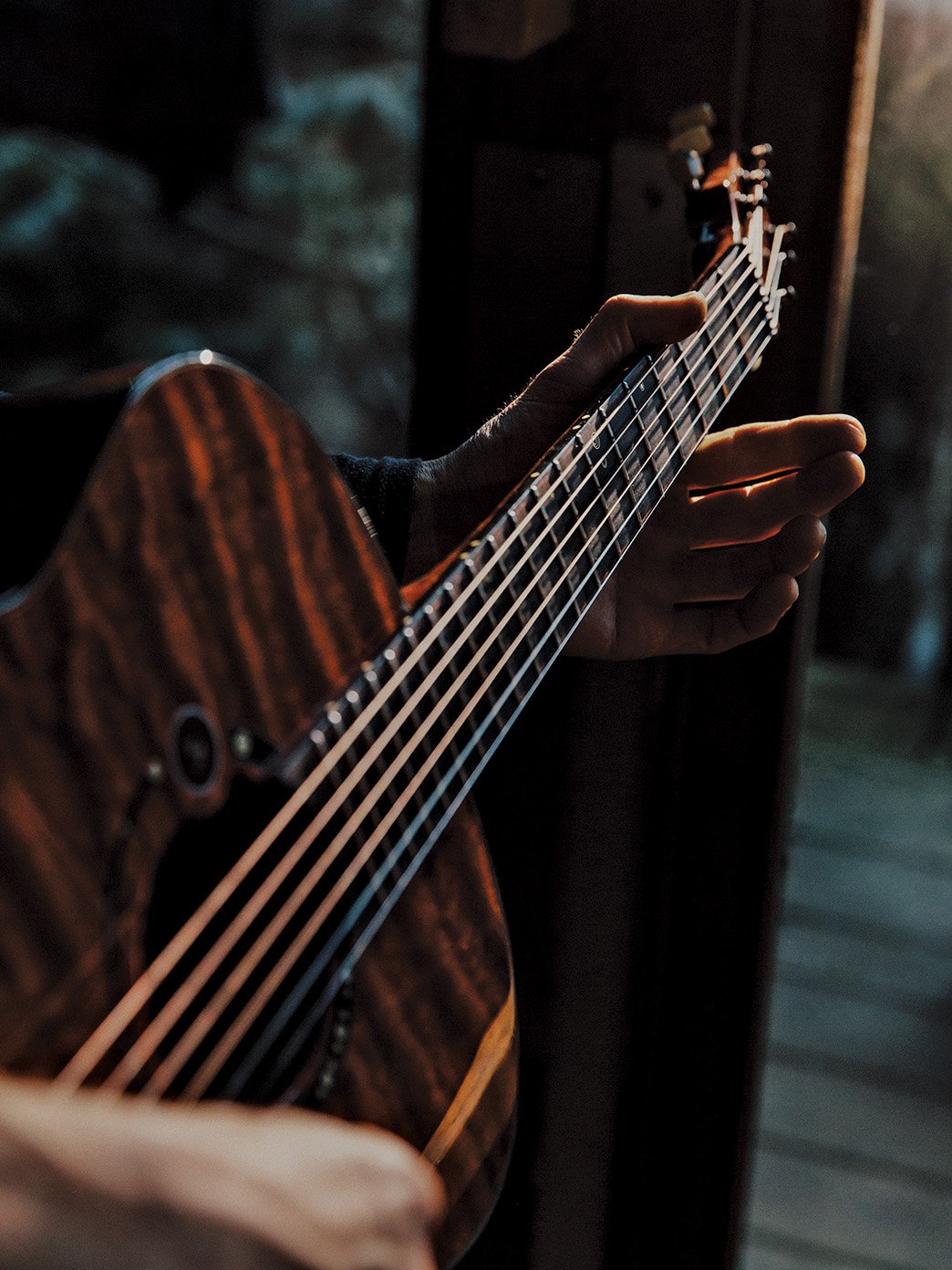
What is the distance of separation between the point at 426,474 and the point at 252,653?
13.3 inches

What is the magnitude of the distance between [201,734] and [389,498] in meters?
0.36

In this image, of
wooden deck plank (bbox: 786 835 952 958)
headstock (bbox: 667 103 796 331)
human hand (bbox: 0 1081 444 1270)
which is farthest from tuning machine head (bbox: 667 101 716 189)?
wooden deck plank (bbox: 786 835 952 958)

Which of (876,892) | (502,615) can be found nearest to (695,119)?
(502,615)

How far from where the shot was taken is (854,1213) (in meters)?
1.48

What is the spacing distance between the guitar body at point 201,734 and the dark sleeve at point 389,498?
0.25 meters

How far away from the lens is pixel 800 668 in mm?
958

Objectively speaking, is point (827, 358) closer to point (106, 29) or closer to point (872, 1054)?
point (106, 29)

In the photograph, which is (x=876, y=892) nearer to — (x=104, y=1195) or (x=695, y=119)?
(x=695, y=119)

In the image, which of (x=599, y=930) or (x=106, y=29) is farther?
(x=106, y=29)

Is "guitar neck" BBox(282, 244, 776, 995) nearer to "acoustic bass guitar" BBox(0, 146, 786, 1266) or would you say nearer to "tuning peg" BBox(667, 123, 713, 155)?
"acoustic bass guitar" BBox(0, 146, 786, 1266)

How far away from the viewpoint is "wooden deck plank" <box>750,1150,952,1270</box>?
1.43m

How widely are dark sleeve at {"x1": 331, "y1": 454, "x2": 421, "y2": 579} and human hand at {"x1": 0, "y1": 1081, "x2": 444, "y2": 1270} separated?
45 centimetres

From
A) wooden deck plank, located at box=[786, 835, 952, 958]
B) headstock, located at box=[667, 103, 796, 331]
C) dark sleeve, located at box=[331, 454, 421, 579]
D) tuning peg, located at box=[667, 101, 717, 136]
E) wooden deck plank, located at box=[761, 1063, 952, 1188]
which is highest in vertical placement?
tuning peg, located at box=[667, 101, 717, 136]

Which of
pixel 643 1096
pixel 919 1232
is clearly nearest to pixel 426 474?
pixel 643 1096
